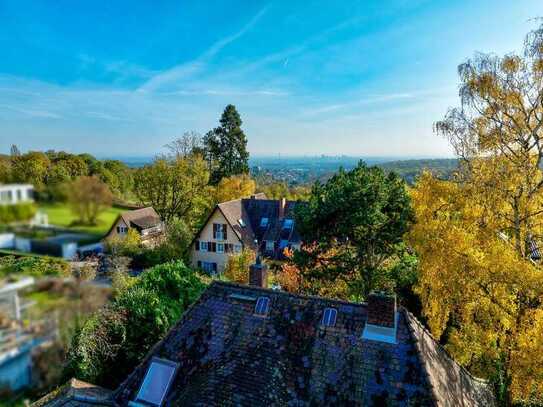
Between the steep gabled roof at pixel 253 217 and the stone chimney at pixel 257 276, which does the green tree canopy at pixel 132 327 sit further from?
the steep gabled roof at pixel 253 217

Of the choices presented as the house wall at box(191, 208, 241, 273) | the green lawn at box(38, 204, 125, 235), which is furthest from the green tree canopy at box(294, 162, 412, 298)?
the green lawn at box(38, 204, 125, 235)

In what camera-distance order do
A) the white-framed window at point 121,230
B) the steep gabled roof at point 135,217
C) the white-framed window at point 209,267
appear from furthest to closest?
the white-framed window at point 209,267, the white-framed window at point 121,230, the steep gabled roof at point 135,217

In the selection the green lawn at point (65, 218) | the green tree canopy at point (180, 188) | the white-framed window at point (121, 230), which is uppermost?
the green lawn at point (65, 218)

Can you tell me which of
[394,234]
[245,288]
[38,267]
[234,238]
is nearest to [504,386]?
[394,234]

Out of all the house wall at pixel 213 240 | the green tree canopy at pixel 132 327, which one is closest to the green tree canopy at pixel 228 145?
the house wall at pixel 213 240

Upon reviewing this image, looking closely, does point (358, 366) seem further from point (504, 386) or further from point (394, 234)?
point (394, 234)

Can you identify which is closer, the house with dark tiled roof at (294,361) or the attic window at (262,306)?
the house with dark tiled roof at (294,361)

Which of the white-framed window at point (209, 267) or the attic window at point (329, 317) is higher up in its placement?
the attic window at point (329, 317)
